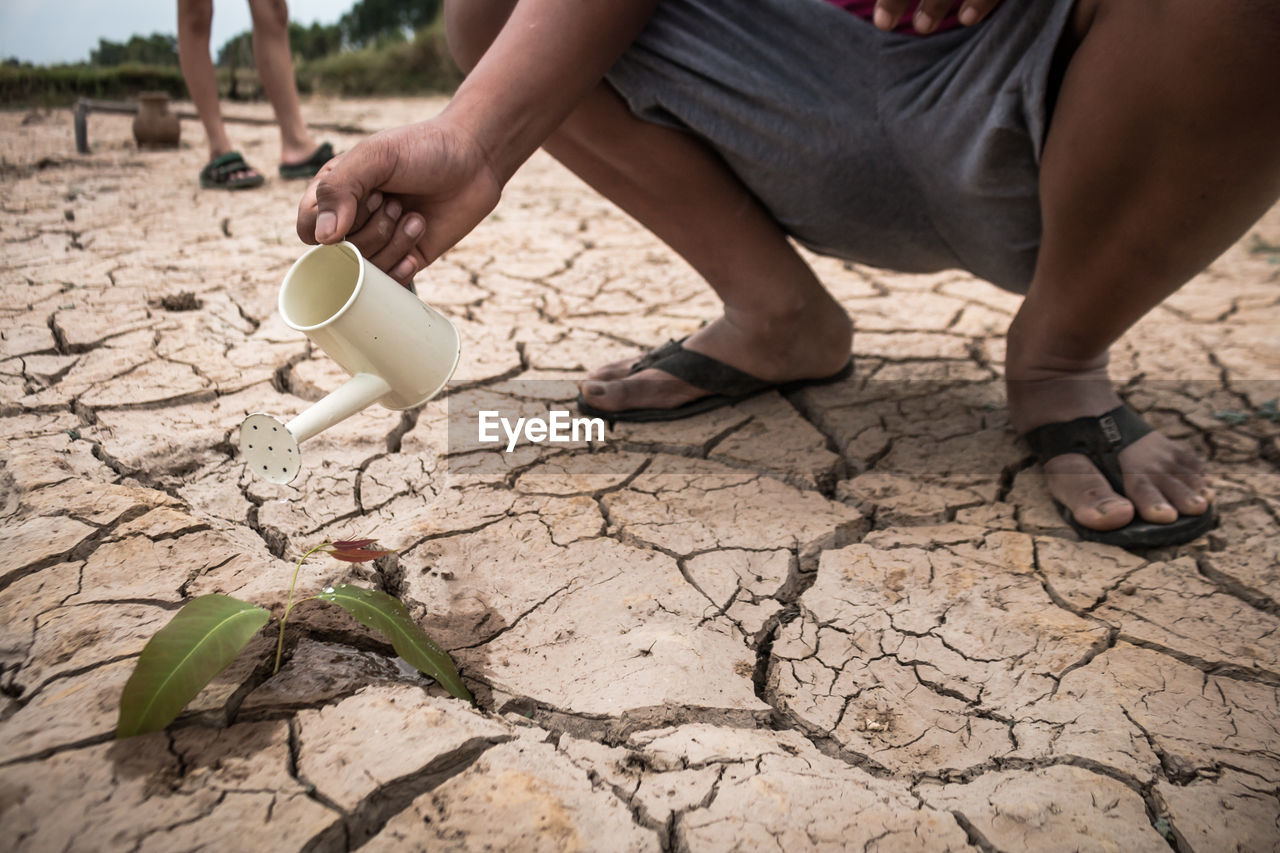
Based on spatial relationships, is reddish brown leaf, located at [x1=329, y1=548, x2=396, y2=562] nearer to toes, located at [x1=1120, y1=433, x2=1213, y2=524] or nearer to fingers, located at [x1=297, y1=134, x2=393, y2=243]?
fingers, located at [x1=297, y1=134, x2=393, y2=243]

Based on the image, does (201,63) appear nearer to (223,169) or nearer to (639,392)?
(223,169)

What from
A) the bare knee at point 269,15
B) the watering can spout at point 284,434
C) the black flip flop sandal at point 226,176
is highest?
the bare knee at point 269,15

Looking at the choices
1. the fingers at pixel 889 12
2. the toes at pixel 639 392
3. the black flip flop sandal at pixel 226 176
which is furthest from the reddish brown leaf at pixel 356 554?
the black flip flop sandal at pixel 226 176

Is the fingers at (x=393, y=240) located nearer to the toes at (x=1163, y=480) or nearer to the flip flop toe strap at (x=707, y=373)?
the flip flop toe strap at (x=707, y=373)

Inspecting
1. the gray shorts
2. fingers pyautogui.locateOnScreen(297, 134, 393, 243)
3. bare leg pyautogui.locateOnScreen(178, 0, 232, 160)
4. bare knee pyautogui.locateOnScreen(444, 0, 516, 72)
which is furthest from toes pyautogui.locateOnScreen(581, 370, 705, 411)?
bare leg pyautogui.locateOnScreen(178, 0, 232, 160)

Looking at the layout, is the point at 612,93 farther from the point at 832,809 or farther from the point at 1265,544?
the point at 1265,544

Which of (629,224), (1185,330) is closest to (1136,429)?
(1185,330)

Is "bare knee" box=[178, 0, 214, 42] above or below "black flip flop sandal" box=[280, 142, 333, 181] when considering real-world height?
above
